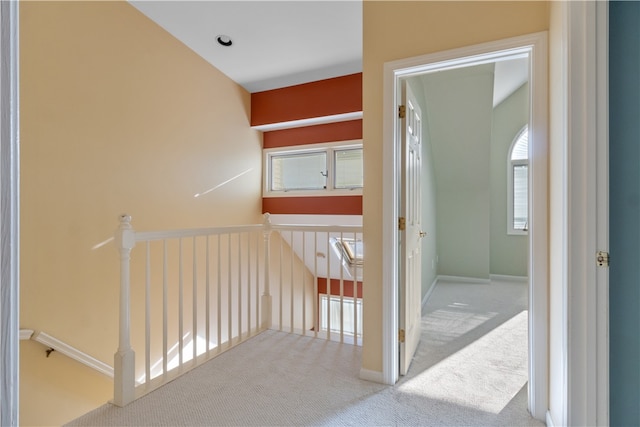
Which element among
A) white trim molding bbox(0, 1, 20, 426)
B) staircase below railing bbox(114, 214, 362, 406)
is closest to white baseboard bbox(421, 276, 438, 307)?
staircase below railing bbox(114, 214, 362, 406)

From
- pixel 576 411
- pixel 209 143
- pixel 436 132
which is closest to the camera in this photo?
pixel 576 411

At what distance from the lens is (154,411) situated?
5.39 feet

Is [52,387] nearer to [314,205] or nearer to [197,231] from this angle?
[197,231]

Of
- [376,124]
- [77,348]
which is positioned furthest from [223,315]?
[376,124]

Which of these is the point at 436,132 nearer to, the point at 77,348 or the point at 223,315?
the point at 223,315

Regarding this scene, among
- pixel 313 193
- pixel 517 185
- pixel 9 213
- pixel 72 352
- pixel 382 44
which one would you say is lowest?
pixel 72 352

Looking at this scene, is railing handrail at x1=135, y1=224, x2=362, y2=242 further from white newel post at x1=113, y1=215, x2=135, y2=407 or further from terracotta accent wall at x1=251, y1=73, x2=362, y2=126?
terracotta accent wall at x1=251, y1=73, x2=362, y2=126

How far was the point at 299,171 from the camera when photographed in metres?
4.51

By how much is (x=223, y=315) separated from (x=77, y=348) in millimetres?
1574

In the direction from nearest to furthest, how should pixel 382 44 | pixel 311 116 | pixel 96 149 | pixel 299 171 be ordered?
pixel 382 44, pixel 96 149, pixel 311 116, pixel 299 171

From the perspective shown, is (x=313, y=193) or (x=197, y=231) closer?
(x=197, y=231)

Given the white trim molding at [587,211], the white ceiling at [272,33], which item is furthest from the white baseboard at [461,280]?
the white trim molding at [587,211]

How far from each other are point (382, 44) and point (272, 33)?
1669 millimetres

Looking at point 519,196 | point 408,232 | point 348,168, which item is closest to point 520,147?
point 519,196
